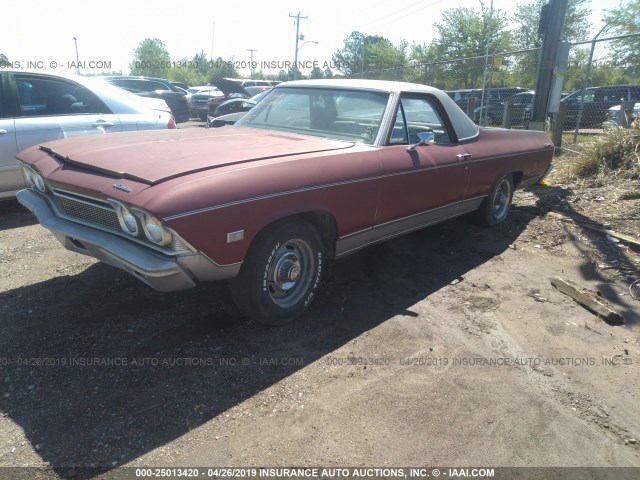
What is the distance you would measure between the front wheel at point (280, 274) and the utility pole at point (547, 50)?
6.87 m

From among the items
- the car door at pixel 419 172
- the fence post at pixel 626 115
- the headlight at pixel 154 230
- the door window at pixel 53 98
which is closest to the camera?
the headlight at pixel 154 230

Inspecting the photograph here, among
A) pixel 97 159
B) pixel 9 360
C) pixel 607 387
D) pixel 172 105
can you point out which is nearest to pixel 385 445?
pixel 607 387

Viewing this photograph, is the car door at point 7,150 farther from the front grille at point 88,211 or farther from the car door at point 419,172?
the car door at point 419,172

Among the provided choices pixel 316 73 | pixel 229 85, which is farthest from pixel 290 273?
pixel 316 73

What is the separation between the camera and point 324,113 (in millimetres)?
4188

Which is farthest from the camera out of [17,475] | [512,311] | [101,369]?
[512,311]

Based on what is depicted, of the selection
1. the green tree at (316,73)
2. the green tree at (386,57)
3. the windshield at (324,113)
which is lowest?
the windshield at (324,113)

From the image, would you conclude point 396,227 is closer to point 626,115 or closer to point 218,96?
point 626,115

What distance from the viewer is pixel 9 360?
2.79 meters

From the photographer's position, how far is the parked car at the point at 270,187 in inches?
104

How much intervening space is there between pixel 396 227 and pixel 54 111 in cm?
400

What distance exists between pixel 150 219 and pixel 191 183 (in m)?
0.29

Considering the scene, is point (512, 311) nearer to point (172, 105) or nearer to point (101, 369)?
point (101, 369)

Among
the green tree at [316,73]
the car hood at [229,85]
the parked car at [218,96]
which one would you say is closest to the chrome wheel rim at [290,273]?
the parked car at [218,96]
